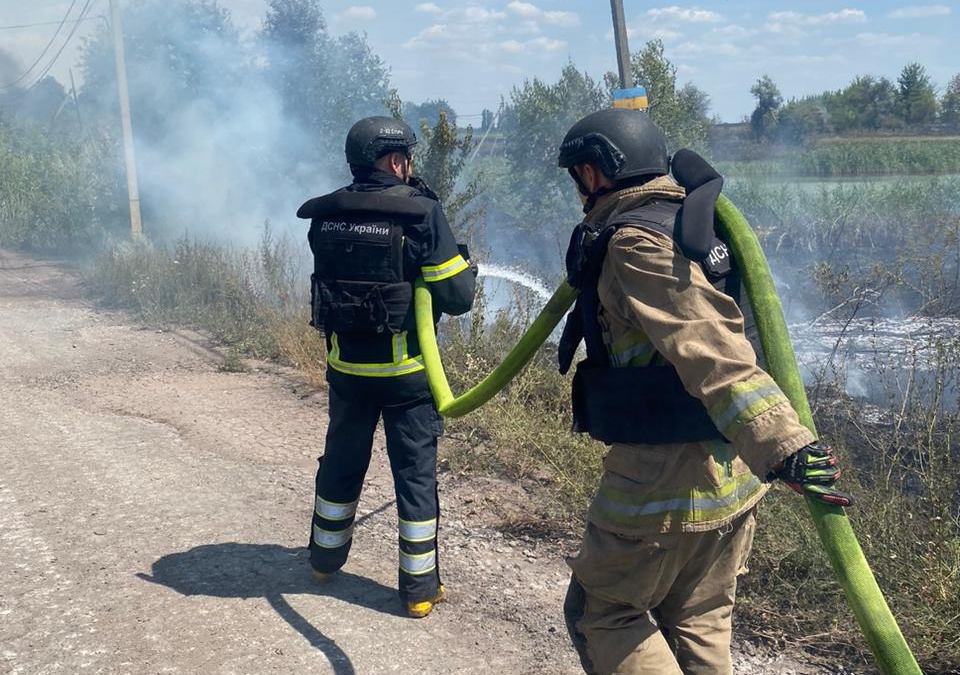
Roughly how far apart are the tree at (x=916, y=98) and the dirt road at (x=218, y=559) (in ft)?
46.0

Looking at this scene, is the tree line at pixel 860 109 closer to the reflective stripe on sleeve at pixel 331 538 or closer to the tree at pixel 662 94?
the tree at pixel 662 94

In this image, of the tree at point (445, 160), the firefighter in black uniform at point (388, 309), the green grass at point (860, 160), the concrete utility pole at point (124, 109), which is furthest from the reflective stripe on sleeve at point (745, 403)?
the concrete utility pole at point (124, 109)

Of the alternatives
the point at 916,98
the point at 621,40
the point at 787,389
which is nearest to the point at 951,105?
the point at 916,98

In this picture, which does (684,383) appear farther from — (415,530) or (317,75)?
(317,75)

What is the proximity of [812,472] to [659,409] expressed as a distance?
44cm

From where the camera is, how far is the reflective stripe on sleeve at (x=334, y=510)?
12.5 feet

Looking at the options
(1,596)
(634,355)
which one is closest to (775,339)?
(634,355)

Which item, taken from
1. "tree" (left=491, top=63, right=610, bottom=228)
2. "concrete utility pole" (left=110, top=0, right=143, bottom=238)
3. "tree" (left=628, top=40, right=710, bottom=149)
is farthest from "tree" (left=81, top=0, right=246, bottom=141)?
"tree" (left=628, top=40, right=710, bottom=149)

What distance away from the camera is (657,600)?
2418 millimetres

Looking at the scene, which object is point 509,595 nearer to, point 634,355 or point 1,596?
point 634,355

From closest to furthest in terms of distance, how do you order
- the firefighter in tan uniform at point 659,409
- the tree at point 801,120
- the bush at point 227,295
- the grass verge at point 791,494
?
the firefighter in tan uniform at point 659,409, the grass verge at point 791,494, the bush at point 227,295, the tree at point 801,120

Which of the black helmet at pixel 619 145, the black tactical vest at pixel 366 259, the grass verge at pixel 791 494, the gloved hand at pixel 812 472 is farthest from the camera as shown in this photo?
the black tactical vest at pixel 366 259

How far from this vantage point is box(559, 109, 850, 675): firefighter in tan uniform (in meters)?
2.08

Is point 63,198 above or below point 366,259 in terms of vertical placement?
above
